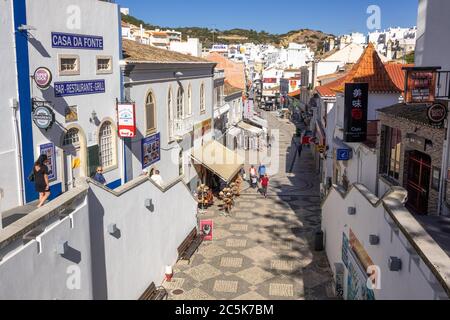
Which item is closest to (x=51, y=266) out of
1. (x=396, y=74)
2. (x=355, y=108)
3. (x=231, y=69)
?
(x=355, y=108)

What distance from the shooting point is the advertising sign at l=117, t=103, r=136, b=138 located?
1773 cm

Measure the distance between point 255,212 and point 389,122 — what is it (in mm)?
11346

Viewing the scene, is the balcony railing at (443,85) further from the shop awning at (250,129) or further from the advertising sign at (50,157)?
the shop awning at (250,129)

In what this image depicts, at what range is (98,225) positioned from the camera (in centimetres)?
1152

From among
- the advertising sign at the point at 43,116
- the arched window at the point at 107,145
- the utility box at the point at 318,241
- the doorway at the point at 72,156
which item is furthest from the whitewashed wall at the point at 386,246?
the advertising sign at the point at 43,116

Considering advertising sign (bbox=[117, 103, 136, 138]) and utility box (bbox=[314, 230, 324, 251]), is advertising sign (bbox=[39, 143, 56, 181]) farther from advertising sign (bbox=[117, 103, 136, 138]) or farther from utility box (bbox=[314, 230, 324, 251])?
utility box (bbox=[314, 230, 324, 251])

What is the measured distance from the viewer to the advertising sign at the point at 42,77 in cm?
1337

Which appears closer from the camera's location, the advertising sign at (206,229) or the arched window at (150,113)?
the arched window at (150,113)

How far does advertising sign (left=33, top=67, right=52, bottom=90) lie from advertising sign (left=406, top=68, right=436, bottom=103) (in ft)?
33.1

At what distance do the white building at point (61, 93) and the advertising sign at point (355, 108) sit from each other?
351 inches

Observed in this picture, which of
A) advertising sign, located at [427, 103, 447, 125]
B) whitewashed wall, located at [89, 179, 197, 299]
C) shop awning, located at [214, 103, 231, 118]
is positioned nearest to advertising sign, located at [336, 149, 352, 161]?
whitewashed wall, located at [89, 179, 197, 299]

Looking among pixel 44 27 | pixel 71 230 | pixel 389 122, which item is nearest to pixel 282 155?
pixel 389 122

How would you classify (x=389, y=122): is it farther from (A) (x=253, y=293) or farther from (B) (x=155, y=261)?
(B) (x=155, y=261)

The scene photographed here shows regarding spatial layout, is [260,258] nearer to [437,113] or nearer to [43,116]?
[437,113]
